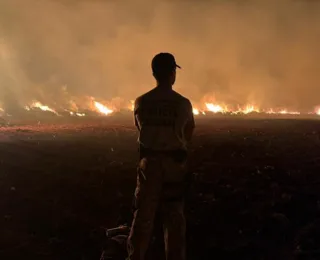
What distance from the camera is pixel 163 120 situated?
4.07 m

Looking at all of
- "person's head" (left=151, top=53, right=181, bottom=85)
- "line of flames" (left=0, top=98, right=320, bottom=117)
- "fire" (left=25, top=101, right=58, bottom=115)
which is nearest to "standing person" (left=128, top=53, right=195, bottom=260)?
"person's head" (left=151, top=53, right=181, bottom=85)

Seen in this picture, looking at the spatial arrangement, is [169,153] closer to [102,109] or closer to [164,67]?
[164,67]

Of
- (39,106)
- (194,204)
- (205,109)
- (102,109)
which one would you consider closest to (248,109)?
(205,109)

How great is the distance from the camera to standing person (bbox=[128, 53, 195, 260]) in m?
4.03

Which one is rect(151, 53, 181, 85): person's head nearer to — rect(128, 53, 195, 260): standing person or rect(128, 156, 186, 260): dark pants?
rect(128, 53, 195, 260): standing person

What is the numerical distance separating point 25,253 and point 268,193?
644cm

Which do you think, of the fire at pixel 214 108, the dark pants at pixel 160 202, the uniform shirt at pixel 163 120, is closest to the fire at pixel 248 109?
the fire at pixel 214 108

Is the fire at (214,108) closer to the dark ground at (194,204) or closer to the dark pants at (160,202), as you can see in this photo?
the dark ground at (194,204)

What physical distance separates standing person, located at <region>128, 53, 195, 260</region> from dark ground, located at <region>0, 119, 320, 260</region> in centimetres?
245

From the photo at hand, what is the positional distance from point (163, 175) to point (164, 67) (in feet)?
4.06

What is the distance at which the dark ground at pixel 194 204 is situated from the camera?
665 cm

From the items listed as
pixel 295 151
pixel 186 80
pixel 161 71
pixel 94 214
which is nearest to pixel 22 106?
pixel 186 80

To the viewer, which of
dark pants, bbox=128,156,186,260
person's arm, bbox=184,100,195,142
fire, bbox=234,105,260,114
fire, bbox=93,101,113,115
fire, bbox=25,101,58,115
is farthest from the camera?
fire, bbox=234,105,260,114

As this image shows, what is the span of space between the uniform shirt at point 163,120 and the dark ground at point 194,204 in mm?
2989
